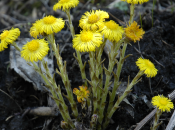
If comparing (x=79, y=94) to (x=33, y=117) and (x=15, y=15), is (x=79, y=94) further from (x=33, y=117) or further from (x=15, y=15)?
(x=15, y=15)

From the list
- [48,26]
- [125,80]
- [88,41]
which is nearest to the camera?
[88,41]

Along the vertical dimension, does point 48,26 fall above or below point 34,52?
above

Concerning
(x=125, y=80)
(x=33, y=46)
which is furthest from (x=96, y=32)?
(x=125, y=80)

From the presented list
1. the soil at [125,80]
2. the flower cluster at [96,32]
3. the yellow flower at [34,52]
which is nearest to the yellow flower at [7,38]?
the yellow flower at [34,52]

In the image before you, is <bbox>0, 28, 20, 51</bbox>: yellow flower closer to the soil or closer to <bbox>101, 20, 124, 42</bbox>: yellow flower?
<bbox>101, 20, 124, 42</bbox>: yellow flower

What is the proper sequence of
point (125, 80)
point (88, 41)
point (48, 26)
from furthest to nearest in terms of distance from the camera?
point (125, 80) → point (48, 26) → point (88, 41)

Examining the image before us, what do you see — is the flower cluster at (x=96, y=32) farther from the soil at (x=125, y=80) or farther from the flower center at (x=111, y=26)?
the soil at (x=125, y=80)

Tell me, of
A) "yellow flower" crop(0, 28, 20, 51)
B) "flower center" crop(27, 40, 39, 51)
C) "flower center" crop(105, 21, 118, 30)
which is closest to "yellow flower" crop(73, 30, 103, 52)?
"flower center" crop(105, 21, 118, 30)

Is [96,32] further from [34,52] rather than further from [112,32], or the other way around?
[34,52]
